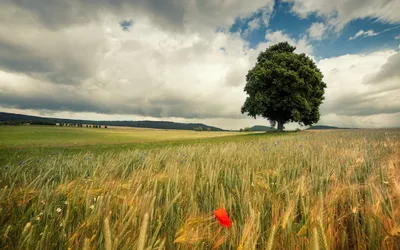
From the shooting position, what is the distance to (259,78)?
30000 mm

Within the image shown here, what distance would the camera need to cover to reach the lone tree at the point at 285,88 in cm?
2905

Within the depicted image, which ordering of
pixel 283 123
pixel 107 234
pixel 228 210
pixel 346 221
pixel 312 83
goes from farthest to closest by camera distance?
pixel 283 123 → pixel 312 83 → pixel 346 221 → pixel 228 210 → pixel 107 234

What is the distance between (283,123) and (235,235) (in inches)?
1448

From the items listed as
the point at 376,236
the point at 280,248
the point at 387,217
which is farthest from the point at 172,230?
the point at 387,217

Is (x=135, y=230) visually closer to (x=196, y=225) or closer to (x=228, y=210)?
(x=196, y=225)

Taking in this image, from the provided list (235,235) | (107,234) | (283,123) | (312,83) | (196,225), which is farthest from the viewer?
(283,123)

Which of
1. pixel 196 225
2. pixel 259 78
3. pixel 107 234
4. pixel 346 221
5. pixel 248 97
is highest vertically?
pixel 259 78

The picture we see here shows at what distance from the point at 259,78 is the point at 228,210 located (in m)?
30.8

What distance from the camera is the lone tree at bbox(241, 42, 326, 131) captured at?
2905cm

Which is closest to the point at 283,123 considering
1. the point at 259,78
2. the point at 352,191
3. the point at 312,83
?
the point at 312,83

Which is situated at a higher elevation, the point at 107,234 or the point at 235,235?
the point at 107,234

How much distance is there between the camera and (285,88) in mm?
29062

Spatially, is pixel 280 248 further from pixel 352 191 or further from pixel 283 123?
pixel 283 123

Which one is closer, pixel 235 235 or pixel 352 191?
pixel 235 235
